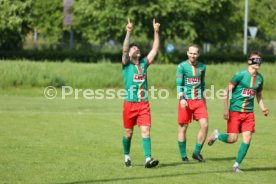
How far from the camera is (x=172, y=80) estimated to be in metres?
38.3

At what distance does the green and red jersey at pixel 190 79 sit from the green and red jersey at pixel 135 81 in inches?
37.4

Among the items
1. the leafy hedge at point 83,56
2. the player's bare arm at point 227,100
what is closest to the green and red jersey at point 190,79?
the player's bare arm at point 227,100

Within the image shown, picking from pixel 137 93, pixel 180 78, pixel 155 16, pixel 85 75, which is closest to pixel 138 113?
pixel 137 93

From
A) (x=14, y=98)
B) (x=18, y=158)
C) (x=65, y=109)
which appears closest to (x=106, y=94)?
(x=14, y=98)

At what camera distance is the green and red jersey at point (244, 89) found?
13312 mm

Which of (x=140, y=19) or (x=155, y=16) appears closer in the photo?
(x=155, y=16)

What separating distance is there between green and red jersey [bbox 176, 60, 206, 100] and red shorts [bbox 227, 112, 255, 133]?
43.1 inches

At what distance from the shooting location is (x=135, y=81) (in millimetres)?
13453

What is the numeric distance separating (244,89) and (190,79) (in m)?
1.26

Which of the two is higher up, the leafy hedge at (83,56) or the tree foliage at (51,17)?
the tree foliage at (51,17)

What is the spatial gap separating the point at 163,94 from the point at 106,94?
2694 millimetres

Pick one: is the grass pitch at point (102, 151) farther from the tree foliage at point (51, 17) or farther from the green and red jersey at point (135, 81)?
the tree foliage at point (51, 17)

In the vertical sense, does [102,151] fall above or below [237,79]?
below

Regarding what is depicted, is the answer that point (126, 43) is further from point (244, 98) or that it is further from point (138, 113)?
point (244, 98)
